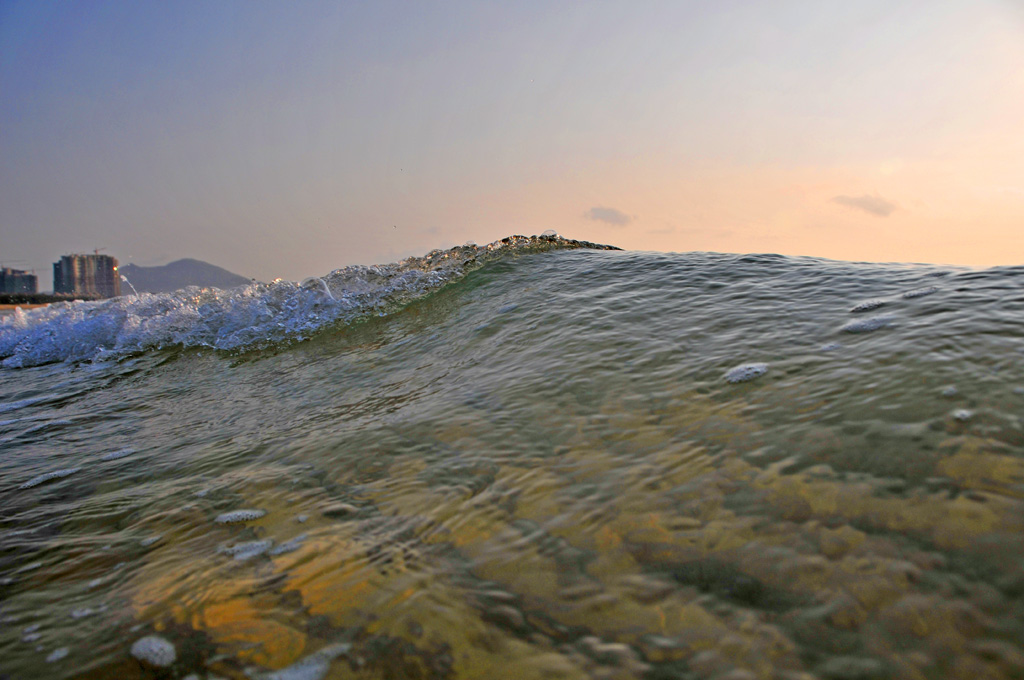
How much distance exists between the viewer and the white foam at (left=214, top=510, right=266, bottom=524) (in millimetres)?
2385

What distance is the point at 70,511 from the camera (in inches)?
107

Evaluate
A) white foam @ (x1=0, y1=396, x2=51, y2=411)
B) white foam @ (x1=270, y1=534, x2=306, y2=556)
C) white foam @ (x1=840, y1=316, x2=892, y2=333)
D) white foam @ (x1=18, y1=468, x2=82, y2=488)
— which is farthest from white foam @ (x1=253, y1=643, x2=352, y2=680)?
white foam @ (x1=0, y1=396, x2=51, y2=411)

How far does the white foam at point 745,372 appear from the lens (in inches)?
113

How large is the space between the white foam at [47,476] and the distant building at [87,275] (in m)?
136

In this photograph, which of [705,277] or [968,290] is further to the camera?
[705,277]

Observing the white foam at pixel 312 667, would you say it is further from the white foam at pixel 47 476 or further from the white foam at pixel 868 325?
the white foam at pixel 868 325

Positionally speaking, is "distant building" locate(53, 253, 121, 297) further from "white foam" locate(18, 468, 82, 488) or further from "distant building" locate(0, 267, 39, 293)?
"white foam" locate(18, 468, 82, 488)

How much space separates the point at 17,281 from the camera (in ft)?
347

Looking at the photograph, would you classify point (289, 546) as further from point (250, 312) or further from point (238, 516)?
point (250, 312)

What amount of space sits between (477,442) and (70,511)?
213 cm

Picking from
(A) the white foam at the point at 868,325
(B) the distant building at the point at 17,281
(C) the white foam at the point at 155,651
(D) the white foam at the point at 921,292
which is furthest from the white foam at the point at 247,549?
(B) the distant building at the point at 17,281

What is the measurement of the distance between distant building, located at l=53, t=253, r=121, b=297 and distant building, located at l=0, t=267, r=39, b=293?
11.9 feet

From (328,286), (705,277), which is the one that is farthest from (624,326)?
(328,286)

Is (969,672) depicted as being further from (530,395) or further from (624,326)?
(624,326)
